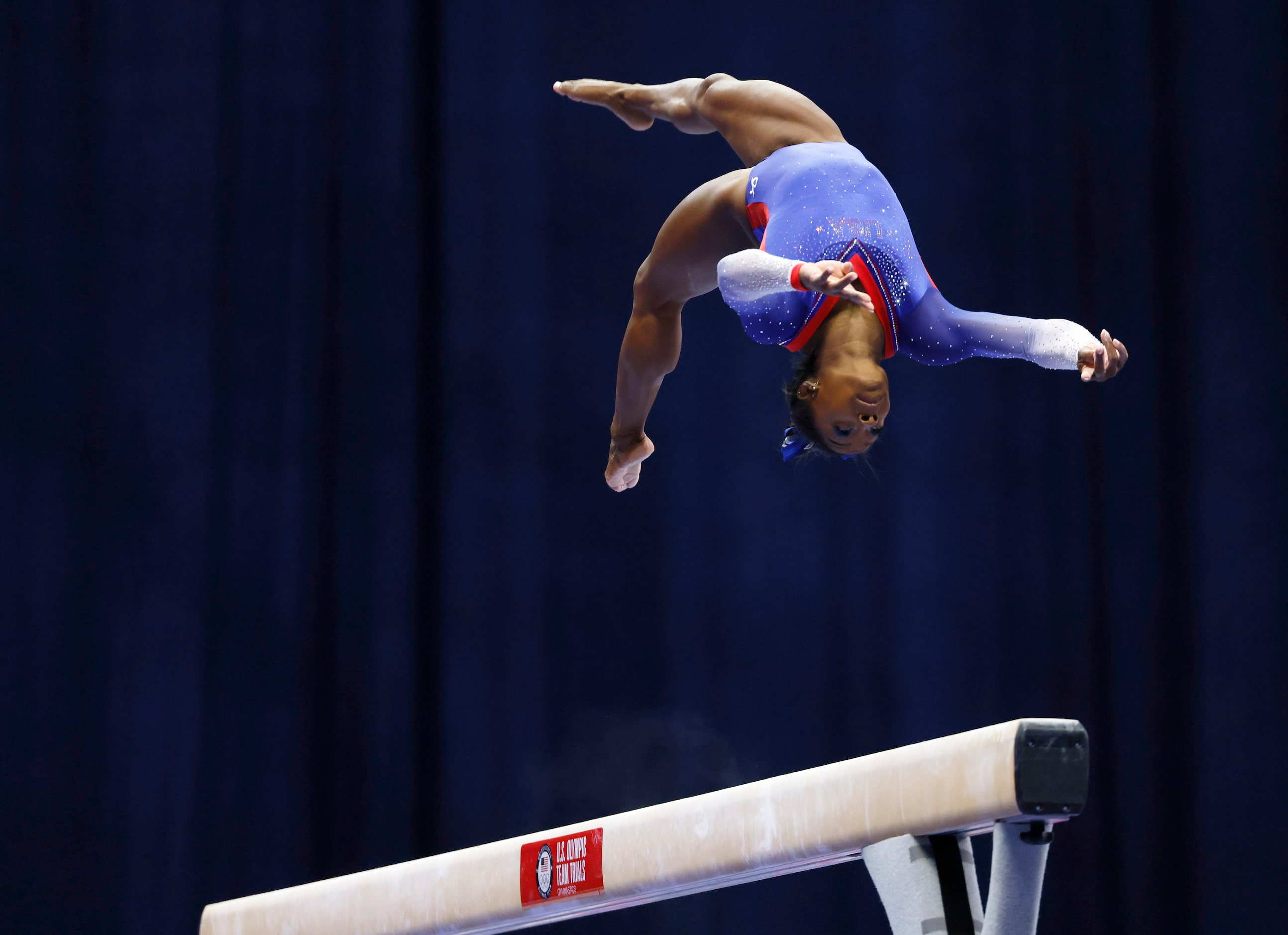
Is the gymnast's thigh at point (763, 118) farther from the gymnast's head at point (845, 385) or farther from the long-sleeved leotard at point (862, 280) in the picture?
the gymnast's head at point (845, 385)

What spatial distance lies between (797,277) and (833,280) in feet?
0.34

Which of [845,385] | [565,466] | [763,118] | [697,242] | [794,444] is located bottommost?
[565,466]

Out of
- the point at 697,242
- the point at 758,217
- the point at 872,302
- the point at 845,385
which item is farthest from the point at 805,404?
the point at 697,242

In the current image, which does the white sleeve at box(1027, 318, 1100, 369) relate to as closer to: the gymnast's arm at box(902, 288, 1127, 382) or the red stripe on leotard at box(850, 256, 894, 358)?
the gymnast's arm at box(902, 288, 1127, 382)

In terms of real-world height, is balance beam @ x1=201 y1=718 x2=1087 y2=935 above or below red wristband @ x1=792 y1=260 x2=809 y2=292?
below

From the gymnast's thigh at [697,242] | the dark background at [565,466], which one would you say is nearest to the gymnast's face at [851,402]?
the gymnast's thigh at [697,242]

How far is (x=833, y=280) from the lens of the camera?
2.25m

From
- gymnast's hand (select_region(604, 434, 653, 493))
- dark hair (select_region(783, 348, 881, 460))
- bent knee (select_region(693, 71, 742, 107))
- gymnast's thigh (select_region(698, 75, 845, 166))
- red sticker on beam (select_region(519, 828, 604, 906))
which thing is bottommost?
red sticker on beam (select_region(519, 828, 604, 906))

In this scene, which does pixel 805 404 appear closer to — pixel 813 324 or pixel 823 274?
pixel 813 324

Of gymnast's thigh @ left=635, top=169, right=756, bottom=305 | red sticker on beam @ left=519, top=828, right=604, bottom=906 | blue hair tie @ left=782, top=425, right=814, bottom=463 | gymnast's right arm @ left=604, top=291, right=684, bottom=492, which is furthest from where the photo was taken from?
gymnast's right arm @ left=604, top=291, right=684, bottom=492

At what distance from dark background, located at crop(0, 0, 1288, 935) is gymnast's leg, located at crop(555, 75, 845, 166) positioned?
51.2 inches

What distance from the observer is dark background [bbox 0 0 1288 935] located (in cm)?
437

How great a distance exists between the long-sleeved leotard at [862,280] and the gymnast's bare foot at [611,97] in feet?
2.37

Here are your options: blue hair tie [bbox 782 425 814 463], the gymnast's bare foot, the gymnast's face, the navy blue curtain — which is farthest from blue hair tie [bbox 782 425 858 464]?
the navy blue curtain
